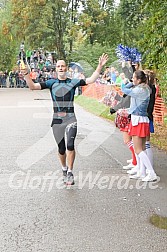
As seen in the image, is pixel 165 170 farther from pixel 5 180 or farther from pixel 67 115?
pixel 5 180

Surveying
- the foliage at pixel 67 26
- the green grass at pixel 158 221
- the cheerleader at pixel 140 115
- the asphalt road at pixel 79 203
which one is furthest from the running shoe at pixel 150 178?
the foliage at pixel 67 26

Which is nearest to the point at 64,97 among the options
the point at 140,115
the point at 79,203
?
the point at 140,115

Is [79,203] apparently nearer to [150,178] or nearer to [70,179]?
[70,179]

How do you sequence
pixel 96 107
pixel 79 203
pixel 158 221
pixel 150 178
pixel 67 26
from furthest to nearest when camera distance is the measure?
pixel 67 26 < pixel 96 107 < pixel 150 178 < pixel 79 203 < pixel 158 221

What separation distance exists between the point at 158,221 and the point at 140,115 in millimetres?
2298

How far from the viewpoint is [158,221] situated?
547cm

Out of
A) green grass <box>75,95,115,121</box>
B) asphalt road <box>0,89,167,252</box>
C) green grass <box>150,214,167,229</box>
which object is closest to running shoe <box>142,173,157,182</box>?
asphalt road <box>0,89,167,252</box>

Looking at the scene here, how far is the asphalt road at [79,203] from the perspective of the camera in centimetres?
484

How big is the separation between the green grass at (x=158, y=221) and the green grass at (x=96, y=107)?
10.5 m

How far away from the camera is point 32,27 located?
40188 millimetres

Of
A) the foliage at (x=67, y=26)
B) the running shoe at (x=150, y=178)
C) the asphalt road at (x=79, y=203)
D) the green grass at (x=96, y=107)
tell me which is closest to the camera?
the asphalt road at (x=79, y=203)

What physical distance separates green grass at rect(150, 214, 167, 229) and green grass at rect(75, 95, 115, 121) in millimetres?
10529

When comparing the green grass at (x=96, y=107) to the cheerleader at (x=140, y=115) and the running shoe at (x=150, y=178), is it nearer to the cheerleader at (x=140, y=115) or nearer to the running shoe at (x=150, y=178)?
the cheerleader at (x=140, y=115)

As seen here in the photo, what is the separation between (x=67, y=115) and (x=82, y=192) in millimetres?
1222
